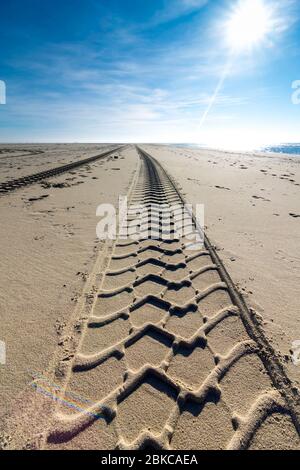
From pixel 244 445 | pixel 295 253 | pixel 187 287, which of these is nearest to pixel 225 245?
pixel 295 253

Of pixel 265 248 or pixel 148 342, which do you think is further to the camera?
pixel 265 248

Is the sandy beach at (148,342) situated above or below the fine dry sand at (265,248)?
below

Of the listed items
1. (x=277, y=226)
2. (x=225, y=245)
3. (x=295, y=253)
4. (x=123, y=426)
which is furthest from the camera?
(x=277, y=226)

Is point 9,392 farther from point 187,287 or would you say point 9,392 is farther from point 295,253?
point 295,253

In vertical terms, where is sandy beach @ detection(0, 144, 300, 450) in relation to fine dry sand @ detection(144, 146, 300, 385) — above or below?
below

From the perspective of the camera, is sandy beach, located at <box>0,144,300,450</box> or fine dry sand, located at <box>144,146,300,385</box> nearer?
sandy beach, located at <box>0,144,300,450</box>

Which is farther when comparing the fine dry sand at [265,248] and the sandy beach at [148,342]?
the fine dry sand at [265,248]

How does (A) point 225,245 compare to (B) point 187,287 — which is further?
(A) point 225,245
